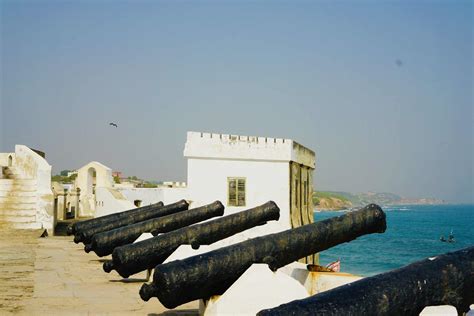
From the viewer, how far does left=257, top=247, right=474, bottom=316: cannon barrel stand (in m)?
3.44

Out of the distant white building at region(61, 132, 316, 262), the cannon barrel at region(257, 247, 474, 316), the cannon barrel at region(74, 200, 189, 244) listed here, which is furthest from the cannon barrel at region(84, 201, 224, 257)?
the cannon barrel at region(257, 247, 474, 316)

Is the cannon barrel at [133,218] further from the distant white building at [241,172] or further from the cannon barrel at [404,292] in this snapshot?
the cannon barrel at [404,292]

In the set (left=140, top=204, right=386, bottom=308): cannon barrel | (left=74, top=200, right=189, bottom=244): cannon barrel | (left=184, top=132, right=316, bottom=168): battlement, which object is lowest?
(left=74, top=200, right=189, bottom=244): cannon barrel

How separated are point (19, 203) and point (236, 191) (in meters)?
7.26

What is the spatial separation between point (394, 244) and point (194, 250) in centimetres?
6558

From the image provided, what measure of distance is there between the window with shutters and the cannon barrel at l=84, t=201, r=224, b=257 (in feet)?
22.9

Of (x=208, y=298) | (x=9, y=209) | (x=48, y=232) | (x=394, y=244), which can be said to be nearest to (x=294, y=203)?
(x=48, y=232)

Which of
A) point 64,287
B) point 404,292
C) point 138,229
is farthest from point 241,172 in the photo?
point 404,292

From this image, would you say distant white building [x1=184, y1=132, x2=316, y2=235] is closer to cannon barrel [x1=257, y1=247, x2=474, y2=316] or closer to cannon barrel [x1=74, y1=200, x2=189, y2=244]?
cannon barrel [x1=74, y1=200, x2=189, y2=244]

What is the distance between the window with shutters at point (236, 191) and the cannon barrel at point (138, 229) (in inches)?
275

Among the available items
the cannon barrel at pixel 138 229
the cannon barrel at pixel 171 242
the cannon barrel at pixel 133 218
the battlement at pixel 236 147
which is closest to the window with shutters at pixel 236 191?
the battlement at pixel 236 147

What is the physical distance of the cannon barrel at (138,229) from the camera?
10578 millimetres

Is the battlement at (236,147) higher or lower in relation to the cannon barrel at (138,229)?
higher

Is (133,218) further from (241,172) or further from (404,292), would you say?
(404,292)
